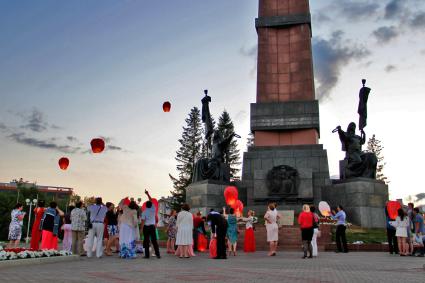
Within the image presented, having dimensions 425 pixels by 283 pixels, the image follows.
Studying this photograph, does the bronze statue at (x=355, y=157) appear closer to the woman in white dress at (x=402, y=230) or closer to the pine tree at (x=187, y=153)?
the woman in white dress at (x=402, y=230)

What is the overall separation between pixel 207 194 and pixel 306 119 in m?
8.12

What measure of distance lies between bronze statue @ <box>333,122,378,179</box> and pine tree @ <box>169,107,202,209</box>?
109ft

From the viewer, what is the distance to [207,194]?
82.3 feet

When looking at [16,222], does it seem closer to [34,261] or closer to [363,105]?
[34,261]

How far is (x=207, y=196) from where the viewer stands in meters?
25.1

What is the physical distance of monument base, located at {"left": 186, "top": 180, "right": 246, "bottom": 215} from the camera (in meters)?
25.0

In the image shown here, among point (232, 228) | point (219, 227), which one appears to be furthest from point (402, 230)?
point (219, 227)

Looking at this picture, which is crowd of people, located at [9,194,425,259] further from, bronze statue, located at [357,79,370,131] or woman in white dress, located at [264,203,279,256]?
bronze statue, located at [357,79,370,131]

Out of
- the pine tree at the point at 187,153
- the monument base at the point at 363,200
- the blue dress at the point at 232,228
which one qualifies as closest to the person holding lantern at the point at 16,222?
the blue dress at the point at 232,228

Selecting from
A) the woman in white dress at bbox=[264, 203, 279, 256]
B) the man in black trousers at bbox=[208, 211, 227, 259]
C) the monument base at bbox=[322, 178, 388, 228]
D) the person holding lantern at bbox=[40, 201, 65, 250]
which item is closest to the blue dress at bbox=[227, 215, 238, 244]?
the woman in white dress at bbox=[264, 203, 279, 256]

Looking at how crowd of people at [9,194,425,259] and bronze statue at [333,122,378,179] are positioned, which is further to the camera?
bronze statue at [333,122,378,179]

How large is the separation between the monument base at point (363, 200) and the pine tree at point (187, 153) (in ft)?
111

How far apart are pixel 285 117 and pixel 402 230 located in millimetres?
14046

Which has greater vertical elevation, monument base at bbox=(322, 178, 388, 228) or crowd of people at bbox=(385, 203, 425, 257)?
monument base at bbox=(322, 178, 388, 228)
